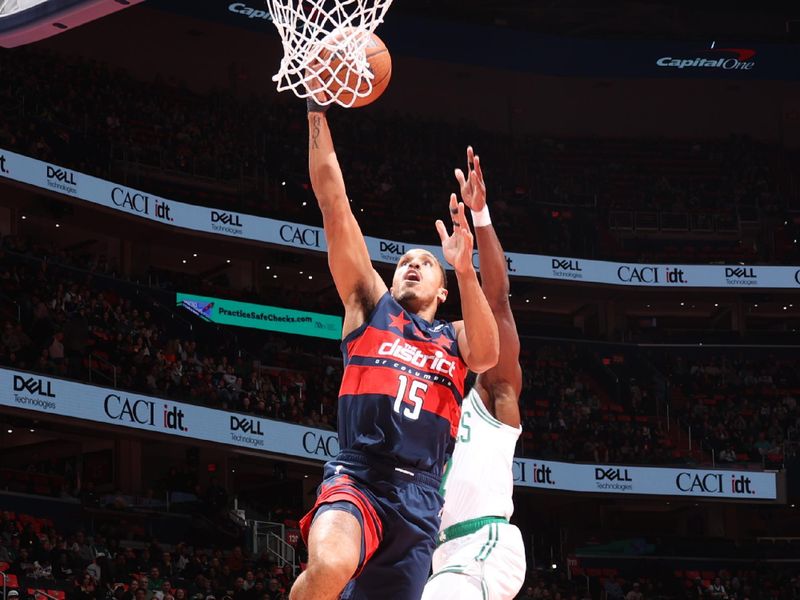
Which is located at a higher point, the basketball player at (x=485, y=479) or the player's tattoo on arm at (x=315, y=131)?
the player's tattoo on arm at (x=315, y=131)

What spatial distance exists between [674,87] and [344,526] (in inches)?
1416

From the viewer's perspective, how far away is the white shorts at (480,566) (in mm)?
6234

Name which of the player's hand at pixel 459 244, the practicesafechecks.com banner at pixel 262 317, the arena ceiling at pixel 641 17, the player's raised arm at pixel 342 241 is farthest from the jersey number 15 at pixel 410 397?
the arena ceiling at pixel 641 17

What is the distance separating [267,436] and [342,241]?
18631 millimetres

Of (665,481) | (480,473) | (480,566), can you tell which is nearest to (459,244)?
(480,473)

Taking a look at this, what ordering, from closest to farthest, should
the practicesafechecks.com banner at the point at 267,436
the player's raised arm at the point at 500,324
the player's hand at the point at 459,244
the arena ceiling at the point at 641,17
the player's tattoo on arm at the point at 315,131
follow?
the player's hand at the point at 459,244, the player's tattoo on arm at the point at 315,131, the player's raised arm at the point at 500,324, the practicesafechecks.com banner at the point at 267,436, the arena ceiling at the point at 641,17

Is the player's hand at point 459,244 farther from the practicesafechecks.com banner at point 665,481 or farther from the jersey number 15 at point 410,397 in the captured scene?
the practicesafechecks.com banner at point 665,481

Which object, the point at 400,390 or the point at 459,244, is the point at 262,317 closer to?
the point at 459,244

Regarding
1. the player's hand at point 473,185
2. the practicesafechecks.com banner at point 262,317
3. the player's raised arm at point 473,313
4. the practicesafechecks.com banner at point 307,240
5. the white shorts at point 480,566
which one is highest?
the practicesafechecks.com banner at point 307,240

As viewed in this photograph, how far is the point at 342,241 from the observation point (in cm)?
586

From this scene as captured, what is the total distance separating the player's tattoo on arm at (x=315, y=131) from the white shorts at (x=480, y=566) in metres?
2.15

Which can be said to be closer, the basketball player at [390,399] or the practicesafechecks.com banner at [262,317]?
the basketball player at [390,399]

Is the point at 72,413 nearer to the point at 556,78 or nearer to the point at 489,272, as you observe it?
the point at 489,272

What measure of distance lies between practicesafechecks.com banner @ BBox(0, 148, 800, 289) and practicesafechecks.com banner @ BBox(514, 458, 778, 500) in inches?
205
